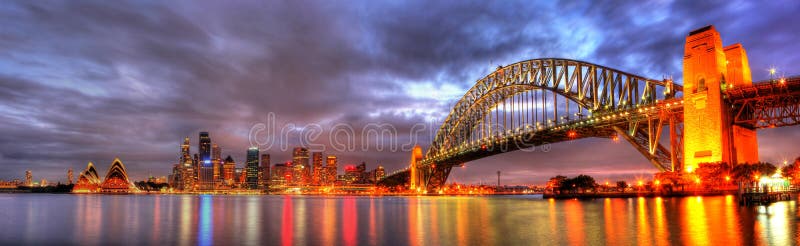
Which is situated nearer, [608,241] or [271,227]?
[608,241]

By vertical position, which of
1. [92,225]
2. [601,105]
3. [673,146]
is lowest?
[92,225]

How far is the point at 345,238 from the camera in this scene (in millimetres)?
25141

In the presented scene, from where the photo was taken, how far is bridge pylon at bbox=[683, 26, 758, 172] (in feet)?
158

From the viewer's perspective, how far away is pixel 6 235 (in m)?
29.3

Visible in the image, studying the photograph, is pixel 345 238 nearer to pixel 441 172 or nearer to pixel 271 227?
pixel 271 227

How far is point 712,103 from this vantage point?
48.3 metres

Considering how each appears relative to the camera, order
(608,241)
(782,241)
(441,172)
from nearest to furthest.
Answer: (782,241), (608,241), (441,172)

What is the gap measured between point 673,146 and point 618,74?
11.4 meters

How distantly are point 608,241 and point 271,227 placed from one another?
18.4m

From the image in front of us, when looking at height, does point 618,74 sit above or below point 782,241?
above

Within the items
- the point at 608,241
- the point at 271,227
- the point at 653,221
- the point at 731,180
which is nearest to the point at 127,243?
the point at 271,227

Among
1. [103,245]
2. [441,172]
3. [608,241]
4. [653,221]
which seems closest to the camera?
[608,241]

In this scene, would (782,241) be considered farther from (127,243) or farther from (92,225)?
(92,225)

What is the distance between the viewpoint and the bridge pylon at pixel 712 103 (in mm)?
48062
